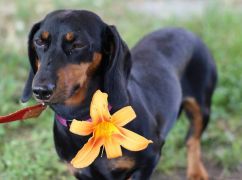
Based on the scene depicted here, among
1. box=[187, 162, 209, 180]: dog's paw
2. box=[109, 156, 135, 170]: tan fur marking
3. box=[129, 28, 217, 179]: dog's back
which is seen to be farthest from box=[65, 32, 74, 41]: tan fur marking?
box=[187, 162, 209, 180]: dog's paw

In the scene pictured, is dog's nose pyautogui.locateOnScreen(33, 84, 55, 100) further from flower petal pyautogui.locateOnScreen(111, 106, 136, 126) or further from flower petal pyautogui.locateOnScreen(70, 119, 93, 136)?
flower petal pyautogui.locateOnScreen(111, 106, 136, 126)

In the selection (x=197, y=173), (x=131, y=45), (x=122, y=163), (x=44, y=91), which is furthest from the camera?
(x=131, y=45)

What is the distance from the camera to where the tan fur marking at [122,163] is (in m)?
3.61

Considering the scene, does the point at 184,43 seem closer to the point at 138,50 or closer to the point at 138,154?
→ the point at 138,50

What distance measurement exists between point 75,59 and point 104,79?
10.6 inches

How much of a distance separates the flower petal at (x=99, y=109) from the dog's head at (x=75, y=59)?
15 centimetres

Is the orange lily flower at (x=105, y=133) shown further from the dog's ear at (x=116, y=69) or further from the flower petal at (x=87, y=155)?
the dog's ear at (x=116, y=69)

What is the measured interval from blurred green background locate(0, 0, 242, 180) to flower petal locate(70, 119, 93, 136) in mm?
1413

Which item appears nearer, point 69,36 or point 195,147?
point 69,36

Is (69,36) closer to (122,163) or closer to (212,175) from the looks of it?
(122,163)

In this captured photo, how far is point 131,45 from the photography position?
6.54 m

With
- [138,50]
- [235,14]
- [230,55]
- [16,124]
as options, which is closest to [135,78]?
[138,50]

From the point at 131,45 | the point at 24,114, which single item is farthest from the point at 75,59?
the point at 131,45

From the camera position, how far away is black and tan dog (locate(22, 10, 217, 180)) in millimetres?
3258
